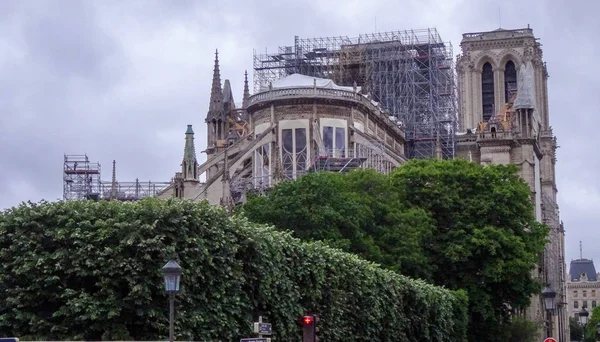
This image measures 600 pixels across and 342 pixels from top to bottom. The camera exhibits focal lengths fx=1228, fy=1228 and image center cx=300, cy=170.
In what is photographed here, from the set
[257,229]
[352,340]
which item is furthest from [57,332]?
[352,340]

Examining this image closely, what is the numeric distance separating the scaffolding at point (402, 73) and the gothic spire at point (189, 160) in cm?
2253

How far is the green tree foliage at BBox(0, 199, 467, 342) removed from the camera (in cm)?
3331

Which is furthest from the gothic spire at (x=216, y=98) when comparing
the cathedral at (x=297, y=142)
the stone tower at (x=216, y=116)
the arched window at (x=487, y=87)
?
the arched window at (x=487, y=87)

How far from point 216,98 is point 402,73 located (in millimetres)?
16681

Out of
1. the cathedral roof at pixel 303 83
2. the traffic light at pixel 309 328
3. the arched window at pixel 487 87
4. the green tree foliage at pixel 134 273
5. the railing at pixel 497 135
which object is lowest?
the traffic light at pixel 309 328

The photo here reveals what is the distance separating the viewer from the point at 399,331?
48.3 meters

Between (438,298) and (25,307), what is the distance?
79.9 ft

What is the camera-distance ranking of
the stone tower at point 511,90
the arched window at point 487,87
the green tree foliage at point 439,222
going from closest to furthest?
the green tree foliage at point 439,222
the stone tower at point 511,90
the arched window at point 487,87

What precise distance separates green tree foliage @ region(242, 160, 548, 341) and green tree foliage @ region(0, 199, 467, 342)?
19.4 meters

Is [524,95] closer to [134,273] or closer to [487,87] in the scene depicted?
[487,87]

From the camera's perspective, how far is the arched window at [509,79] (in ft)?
424

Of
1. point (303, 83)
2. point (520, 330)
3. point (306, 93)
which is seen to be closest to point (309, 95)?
point (306, 93)

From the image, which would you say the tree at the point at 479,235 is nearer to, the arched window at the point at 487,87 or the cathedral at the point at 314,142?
the cathedral at the point at 314,142

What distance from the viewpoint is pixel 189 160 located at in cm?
8562
